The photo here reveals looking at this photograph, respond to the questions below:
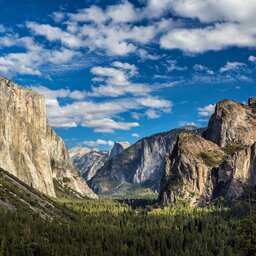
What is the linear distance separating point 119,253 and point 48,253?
112 feet

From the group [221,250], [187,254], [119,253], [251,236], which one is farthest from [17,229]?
[251,236]

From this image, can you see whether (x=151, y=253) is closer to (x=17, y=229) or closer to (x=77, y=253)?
(x=77, y=253)

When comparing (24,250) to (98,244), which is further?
(98,244)

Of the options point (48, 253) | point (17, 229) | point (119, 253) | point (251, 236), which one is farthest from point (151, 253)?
point (251, 236)

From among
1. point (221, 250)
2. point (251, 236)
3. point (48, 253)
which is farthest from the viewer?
point (221, 250)

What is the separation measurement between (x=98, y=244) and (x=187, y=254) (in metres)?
42.4

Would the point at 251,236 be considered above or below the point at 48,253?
above

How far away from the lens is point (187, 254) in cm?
18288

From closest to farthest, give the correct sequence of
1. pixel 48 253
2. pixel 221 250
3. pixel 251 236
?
pixel 251 236
pixel 48 253
pixel 221 250

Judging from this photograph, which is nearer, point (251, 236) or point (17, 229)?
point (251, 236)

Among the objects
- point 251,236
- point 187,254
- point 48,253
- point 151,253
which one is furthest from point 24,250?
point 251,236

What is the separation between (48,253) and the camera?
175 m

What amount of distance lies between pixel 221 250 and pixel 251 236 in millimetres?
103405

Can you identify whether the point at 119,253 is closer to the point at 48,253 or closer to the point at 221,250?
the point at 48,253
